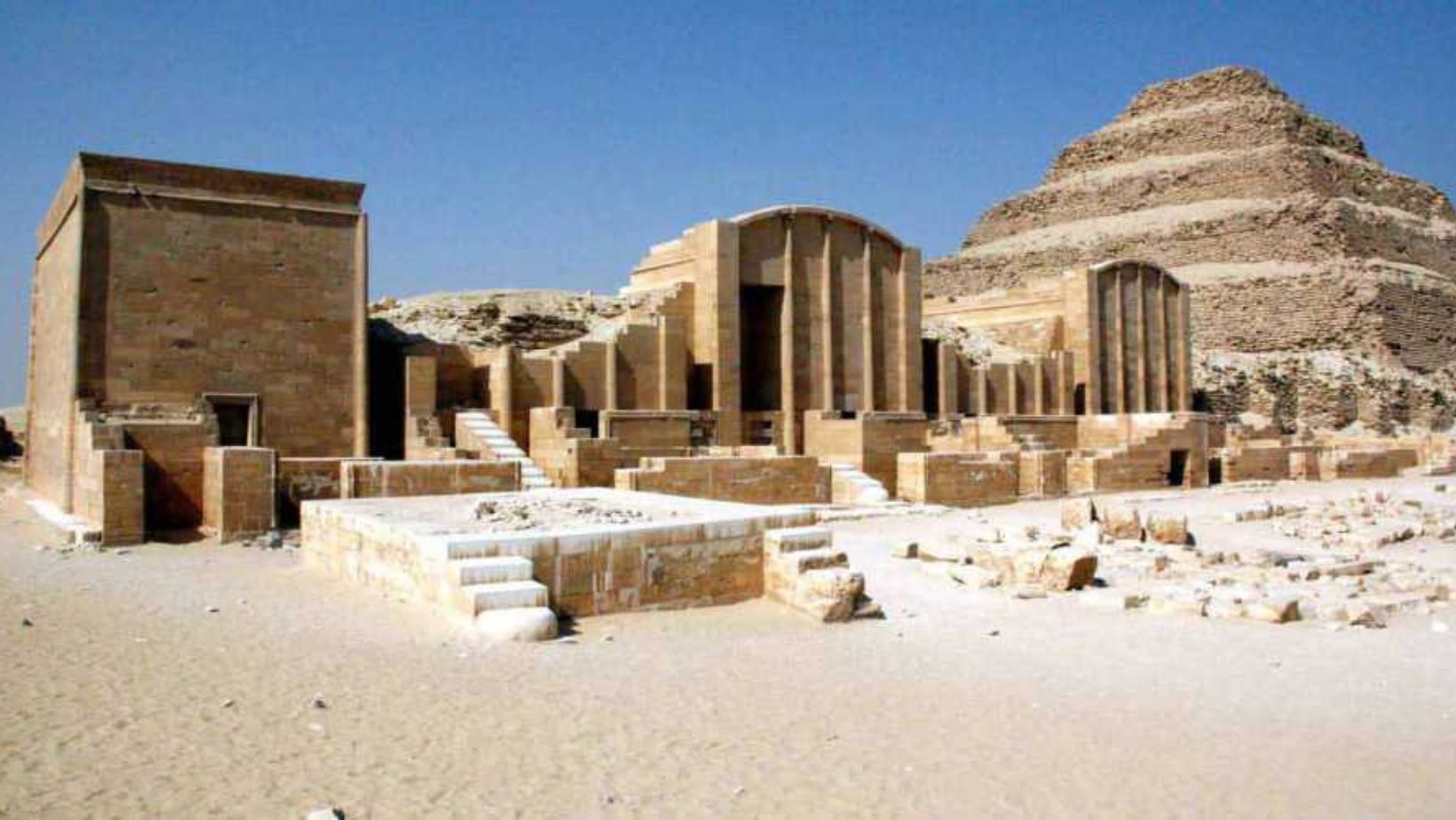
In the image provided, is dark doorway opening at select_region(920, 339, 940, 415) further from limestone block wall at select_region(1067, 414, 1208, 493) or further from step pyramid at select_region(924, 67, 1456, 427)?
step pyramid at select_region(924, 67, 1456, 427)

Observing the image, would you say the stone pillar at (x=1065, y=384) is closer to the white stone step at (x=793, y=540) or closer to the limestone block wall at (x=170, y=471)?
the white stone step at (x=793, y=540)

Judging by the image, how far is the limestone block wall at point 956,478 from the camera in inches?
644

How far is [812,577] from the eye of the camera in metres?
7.83

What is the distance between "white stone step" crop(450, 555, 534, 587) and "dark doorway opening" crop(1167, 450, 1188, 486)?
17044 mm

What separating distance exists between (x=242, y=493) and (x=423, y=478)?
1.86 meters

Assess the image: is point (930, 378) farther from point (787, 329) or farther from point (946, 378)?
point (787, 329)

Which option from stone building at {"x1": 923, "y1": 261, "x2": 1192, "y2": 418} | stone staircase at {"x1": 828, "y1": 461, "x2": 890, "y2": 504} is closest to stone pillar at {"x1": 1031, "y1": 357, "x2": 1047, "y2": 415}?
stone building at {"x1": 923, "y1": 261, "x2": 1192, "y2": 418}

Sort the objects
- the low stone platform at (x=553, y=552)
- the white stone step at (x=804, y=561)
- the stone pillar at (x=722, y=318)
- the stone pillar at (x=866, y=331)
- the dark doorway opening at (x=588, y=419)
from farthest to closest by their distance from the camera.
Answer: the stone pillar at (x=866, y=331)
the stone pillar at (x=722, y=318)
the dark doorway opening at (x=588, y=419)
the white stone step at (x=804, y=561)
the low stone platform at (x=553, y=552)

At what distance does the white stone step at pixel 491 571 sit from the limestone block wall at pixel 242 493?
5.82 meters

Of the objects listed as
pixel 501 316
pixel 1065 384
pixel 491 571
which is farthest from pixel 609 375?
pixel 1065 384

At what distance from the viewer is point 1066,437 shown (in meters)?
23.8

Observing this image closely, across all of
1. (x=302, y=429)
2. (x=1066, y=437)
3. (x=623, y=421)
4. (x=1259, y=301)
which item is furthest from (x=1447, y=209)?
(x=302, y=429)

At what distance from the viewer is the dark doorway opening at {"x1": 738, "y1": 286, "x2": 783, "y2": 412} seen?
21422 millimetres

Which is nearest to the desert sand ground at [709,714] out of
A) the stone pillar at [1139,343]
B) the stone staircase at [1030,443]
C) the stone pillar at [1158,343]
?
the stone staircase at [1030,443]
